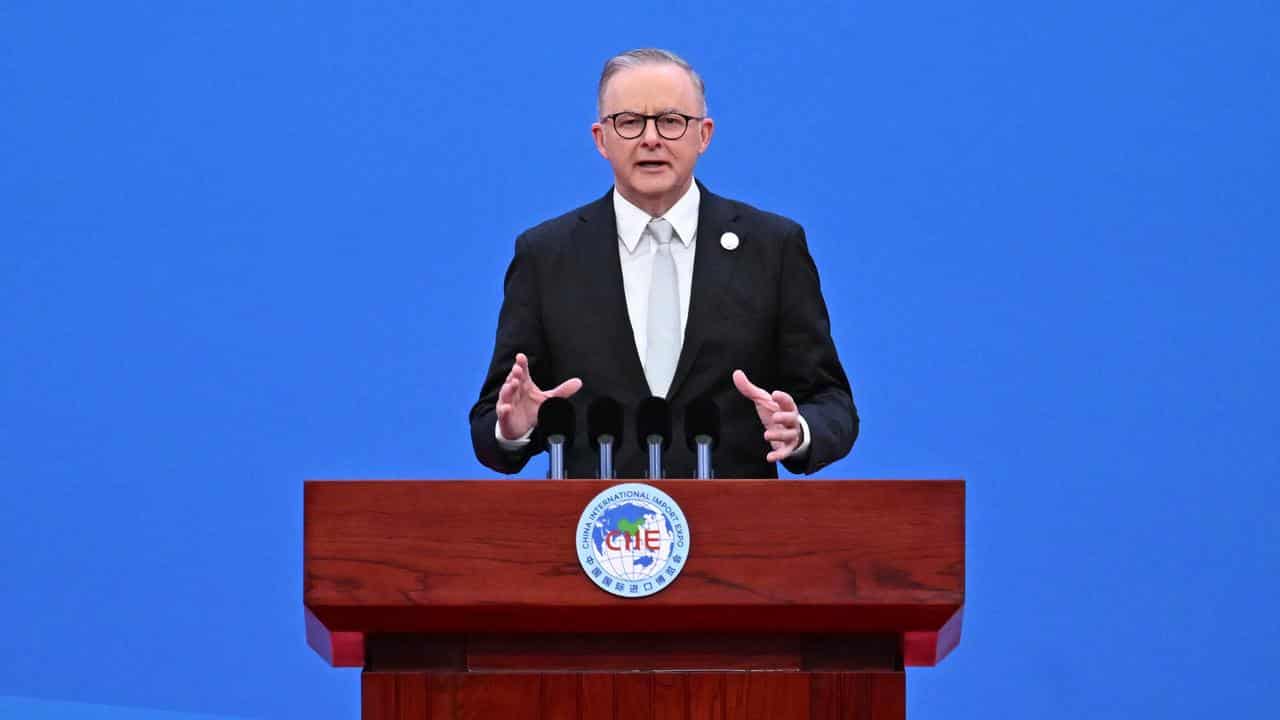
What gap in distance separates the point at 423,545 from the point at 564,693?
7.9 inches

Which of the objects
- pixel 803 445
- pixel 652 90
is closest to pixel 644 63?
pixel 652 90

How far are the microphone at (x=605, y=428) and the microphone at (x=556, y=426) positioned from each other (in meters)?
0.02

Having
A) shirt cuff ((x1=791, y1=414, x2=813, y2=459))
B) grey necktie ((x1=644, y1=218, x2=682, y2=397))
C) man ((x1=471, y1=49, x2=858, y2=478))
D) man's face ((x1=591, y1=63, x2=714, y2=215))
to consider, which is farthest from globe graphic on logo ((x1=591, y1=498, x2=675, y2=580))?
man's face ((x1=591, y1=63, x2=714, y2=215))

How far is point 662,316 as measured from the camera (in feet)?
7.27

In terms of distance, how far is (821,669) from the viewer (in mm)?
1653

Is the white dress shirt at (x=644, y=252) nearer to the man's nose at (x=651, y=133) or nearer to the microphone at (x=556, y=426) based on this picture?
the man's nose at (x=651, y=133)

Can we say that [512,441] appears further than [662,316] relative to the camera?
No

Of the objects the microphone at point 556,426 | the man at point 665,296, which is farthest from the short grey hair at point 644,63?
the microphone at point 556,426

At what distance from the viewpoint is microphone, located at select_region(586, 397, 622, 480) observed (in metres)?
1.79

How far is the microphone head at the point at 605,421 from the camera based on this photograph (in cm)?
180

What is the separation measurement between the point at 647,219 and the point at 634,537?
0.73m

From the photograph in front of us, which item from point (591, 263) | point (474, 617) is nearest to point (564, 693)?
point (474, 617)

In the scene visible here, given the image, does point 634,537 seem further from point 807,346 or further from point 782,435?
point 807,346

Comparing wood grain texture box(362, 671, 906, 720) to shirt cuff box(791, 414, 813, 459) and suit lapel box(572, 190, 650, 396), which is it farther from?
suit lapel box(572, 190, 650, 396)
